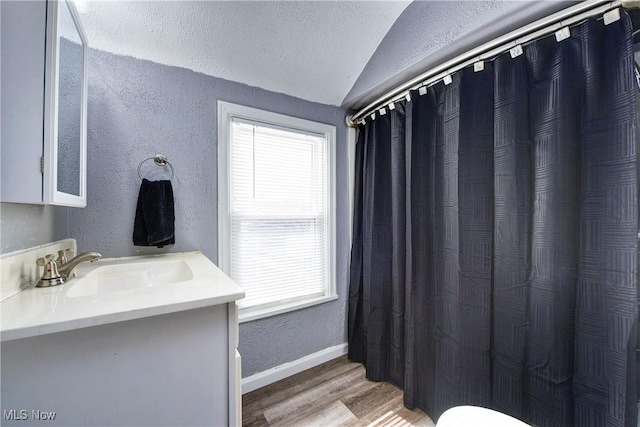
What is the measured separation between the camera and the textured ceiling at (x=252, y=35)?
1.17 meters

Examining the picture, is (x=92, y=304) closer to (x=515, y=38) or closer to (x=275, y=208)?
(x=275, y=208)

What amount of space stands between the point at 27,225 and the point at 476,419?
1.67 metres

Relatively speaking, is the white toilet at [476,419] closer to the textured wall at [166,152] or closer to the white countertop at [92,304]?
the white countertop at [92,304]

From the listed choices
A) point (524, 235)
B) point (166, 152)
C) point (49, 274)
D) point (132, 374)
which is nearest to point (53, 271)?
point (49, 274)

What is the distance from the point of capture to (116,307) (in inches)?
23.2

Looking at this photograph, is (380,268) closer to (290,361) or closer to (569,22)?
(290,361)

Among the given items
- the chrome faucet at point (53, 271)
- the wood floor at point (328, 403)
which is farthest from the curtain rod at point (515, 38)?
the wood floor at point (328, 403)

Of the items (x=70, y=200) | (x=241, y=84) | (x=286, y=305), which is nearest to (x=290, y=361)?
(x=286, y=305)

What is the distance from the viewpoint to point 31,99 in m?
0.69

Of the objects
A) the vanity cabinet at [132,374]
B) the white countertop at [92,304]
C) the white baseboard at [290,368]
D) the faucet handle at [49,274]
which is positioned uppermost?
the faucet handle at [49,274]

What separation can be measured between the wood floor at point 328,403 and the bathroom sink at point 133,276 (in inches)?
36.9

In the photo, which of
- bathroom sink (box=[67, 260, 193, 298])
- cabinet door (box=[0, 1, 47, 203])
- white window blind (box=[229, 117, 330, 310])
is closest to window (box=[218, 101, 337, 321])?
white window blind (box=[229, 117, 330, 310])

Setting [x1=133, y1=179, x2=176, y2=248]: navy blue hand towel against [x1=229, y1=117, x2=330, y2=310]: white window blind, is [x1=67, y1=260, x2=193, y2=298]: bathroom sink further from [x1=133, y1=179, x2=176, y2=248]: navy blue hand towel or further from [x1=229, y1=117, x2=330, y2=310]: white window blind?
[x1=229, y1=117, x2=330, y2=310]: white window blind

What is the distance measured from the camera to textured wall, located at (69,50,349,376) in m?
1.23
